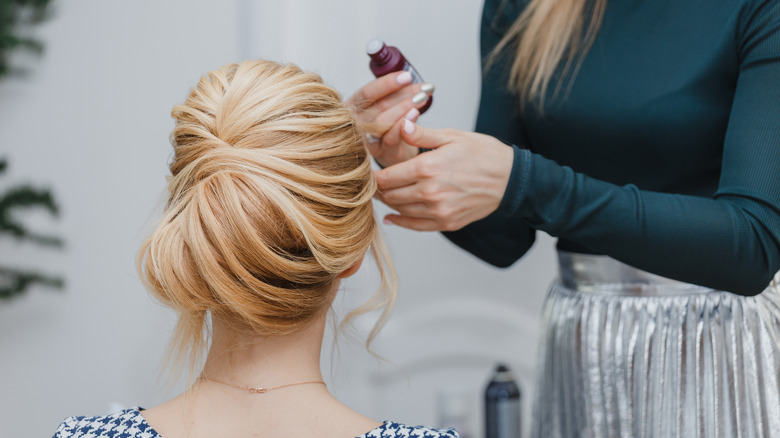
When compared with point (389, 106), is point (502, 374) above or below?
below

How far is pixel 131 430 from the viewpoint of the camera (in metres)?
0.75

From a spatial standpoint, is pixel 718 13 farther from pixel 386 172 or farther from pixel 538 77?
pixel 386 172

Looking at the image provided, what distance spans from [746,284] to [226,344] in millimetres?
579

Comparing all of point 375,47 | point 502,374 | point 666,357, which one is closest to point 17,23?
point 375,47

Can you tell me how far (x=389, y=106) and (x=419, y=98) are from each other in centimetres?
5

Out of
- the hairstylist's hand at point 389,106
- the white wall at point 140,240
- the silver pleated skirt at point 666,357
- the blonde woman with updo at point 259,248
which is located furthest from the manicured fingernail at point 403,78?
the white wall at point 140,240

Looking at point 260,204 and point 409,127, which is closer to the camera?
point 260,204

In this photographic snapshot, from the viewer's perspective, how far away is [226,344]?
2.58 feet

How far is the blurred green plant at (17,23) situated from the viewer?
1.30 metres

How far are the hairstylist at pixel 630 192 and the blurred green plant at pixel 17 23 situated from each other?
28.2 inches

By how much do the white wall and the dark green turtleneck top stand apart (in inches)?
14.7

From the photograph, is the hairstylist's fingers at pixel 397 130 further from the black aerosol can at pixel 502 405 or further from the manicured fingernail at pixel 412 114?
the black aerosol can at pixel 502 405

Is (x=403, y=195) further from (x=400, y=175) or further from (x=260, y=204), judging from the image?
(x=260, y=204)

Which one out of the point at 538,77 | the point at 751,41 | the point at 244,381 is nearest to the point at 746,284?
the point at 751,41
